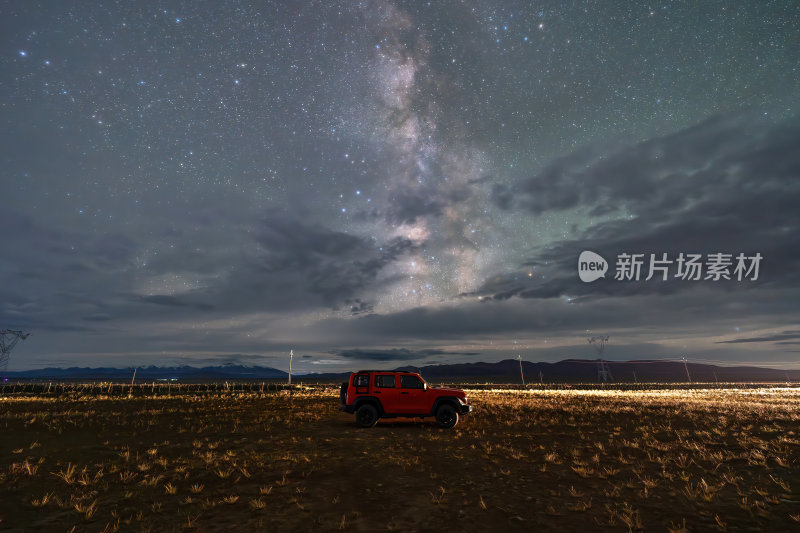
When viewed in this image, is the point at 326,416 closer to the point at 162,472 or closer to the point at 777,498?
the point at 162,472

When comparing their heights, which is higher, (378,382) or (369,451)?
(378,382)

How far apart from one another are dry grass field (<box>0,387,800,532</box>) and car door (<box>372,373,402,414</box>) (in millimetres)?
958

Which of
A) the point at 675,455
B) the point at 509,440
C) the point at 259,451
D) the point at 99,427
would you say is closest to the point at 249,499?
the point at 259,451

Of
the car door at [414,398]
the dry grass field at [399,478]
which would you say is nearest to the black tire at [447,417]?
the car door at [414,398]

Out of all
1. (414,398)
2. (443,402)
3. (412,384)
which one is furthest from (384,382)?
(443,402)

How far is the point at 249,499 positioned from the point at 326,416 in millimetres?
15319

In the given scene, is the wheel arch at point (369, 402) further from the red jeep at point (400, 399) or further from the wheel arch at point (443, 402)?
the wheel arch at point (443, 402)

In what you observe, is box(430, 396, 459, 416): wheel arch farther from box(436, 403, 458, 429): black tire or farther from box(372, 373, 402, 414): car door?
box(372, 373, 402, 414): car door

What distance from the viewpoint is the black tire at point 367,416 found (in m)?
18.1

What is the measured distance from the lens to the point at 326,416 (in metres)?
23.1

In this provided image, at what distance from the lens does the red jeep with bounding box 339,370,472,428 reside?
17.8m

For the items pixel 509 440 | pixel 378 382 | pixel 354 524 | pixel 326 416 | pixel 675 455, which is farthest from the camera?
pixel 326 416

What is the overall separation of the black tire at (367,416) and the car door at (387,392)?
584 millimetres

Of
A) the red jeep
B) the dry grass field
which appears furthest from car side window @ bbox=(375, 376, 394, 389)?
the dry grass field
